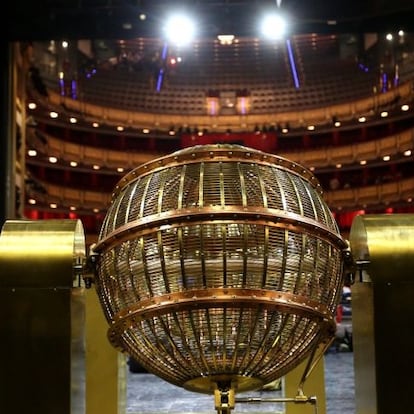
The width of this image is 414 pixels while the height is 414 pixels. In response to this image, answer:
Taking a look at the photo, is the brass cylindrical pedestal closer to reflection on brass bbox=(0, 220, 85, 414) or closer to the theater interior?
reflection on brass bbox=(0, 220, 85, 414)

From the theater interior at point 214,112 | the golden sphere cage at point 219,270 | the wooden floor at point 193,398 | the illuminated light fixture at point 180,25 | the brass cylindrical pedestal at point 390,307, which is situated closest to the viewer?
the golden sphere cage at point 219,270

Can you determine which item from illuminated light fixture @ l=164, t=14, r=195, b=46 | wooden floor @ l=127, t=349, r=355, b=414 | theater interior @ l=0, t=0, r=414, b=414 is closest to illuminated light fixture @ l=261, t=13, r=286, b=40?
illuminated light fixture @ l=164, t=14, r=195, b=46

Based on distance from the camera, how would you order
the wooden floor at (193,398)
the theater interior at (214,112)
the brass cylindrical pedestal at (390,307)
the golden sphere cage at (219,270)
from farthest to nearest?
the theater interior at (214,112) → the wooden floor at (193,398) → the brass cylindrical pedestal at (390,307) → the golden sphere cage at (219,270)

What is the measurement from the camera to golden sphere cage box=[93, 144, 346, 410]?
1579mm

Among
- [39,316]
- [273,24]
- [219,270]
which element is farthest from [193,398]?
[219,270]

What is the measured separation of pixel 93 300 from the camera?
3.11m

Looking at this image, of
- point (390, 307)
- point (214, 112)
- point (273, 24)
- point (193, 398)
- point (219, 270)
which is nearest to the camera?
point (219, 270)

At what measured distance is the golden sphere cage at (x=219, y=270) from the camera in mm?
1579

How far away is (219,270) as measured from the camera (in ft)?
5.23

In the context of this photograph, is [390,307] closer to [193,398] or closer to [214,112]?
[193,398]

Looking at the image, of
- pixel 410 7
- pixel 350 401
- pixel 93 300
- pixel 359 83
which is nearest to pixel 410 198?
pixel 359 83

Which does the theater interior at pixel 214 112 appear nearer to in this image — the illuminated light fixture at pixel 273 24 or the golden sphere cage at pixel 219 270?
the illuminated light fixture at pixel 273 24

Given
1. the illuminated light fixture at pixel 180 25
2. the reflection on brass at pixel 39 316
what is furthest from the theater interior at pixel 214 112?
the reflection on brass at pixel 39 316

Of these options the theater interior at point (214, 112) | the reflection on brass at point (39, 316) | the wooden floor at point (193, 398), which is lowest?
the wooden floor at point (193, 398)
